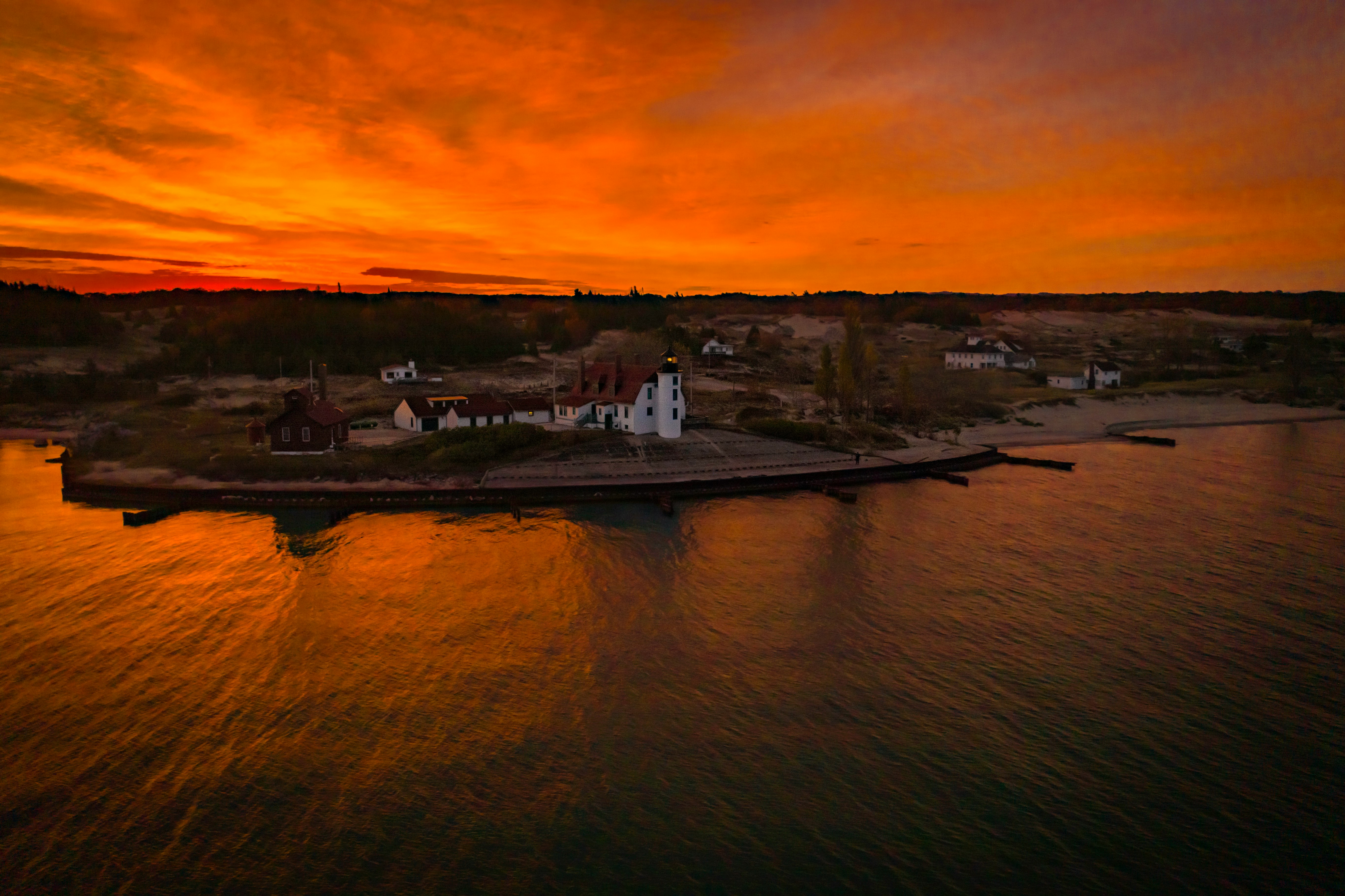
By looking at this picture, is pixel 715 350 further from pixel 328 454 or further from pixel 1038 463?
pixel 328 454

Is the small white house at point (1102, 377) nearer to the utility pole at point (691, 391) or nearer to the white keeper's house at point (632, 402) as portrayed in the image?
the utility pole at point (691, 391)

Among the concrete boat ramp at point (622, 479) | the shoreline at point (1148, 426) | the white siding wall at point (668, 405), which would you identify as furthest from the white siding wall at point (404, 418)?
the shoreline at point (1148, 426)

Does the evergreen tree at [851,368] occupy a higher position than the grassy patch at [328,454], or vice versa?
the evergreen tree at [851,368]

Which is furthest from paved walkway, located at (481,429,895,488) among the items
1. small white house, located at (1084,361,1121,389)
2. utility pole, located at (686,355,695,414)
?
small white house, located at (1084,361,1121,389)

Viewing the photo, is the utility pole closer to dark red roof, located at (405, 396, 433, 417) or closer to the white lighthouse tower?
the white lighthouse tower

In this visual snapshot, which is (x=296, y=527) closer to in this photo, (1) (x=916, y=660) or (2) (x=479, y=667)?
(2) (x=479, y=667)

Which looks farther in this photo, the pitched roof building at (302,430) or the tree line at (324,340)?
the tree line at (324,340)
